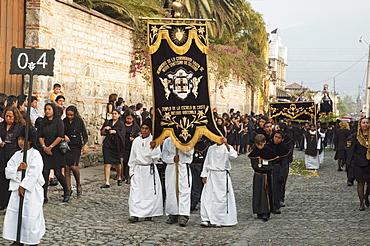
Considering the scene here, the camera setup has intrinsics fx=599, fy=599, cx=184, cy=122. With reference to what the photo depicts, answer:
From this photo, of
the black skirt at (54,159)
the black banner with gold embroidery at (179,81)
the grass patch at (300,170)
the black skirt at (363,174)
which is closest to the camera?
the black banner with gold embroidery at (179,81)

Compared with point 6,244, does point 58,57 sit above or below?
above

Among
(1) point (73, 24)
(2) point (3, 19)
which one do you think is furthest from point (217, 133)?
(1) point (73, 24)

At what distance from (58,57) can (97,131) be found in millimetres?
3061

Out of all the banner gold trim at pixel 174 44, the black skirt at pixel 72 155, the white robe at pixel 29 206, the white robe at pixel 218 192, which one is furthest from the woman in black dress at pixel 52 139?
the white robe at pixel 29 206

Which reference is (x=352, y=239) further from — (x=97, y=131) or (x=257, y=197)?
(x=97, y=131)

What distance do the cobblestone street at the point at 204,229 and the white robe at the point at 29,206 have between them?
0.47 m

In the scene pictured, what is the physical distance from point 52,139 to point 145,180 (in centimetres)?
212

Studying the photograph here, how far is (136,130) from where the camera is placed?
14.0 metres

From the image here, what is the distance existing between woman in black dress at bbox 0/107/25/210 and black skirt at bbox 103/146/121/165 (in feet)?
12.1

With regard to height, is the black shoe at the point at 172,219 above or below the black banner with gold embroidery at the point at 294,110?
below

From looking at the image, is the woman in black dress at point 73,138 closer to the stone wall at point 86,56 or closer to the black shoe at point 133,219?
the black shoe at point 133,219

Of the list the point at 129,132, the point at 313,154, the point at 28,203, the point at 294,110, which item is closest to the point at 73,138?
the point at 129,132

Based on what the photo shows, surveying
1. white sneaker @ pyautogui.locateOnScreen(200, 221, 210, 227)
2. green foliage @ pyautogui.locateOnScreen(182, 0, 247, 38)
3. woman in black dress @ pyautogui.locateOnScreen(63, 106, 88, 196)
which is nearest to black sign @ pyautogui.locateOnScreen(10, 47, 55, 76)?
white sneaker @ pyautogui.locateOnScreen(200, 221, 210, 227)

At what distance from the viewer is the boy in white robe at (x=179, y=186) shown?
927 cm
